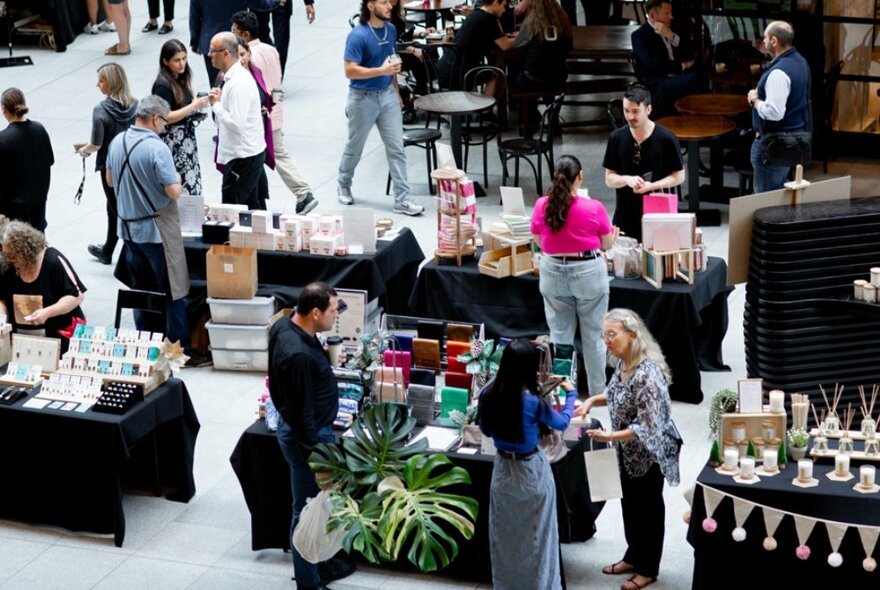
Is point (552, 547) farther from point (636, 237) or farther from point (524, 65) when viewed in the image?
point (524, 65)

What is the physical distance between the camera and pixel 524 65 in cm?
1270

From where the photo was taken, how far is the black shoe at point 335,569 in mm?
6715

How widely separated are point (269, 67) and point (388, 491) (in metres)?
5.61

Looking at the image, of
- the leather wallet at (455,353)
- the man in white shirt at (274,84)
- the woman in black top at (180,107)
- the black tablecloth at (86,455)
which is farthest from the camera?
the man in white shirt at (274,84)

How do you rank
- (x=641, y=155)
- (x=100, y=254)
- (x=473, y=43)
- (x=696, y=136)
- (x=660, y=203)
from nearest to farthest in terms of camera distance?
(x=660, y=203)
(x=641, y=155)
(x=696, y=136)
(x=100, y=254)
(x=473, y=43)

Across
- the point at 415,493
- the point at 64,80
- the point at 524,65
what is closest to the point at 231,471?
the point at 415,493

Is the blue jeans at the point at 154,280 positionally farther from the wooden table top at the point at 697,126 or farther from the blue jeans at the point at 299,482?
the wooden table top at the point at 697,126

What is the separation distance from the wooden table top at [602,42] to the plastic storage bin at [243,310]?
17.0 feet

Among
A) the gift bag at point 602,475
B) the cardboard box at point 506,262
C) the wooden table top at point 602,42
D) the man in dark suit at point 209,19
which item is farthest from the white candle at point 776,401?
the man in dark suit at point 209,19

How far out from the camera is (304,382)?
6223 millimetres

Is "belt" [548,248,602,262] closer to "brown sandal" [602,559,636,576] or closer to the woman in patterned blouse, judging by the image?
the woman in patterned blouse

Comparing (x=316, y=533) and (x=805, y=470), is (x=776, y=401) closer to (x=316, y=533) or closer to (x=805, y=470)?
(x=805, y=470)

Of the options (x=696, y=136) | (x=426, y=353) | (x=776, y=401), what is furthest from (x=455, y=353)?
(x=696, y=136)

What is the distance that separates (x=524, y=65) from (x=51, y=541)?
22.3 ft
